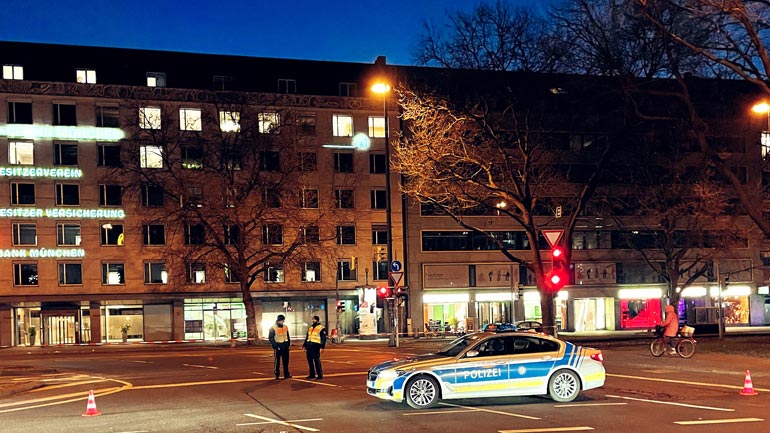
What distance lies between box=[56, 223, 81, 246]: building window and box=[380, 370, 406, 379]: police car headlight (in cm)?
4412

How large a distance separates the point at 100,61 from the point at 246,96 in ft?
45.8

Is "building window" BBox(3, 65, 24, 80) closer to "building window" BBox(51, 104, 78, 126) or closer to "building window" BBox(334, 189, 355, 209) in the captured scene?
"building window" BBox(51, 104, 78, 126)

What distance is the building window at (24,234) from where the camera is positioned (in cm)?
5322

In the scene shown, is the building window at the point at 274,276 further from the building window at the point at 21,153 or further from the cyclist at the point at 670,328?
the cyclist at the point at 670,328

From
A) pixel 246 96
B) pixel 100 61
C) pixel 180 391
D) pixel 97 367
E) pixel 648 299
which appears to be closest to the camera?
pixel 180 391

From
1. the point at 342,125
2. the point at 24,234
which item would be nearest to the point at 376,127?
the point at 342,125

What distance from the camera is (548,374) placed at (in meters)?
15.7

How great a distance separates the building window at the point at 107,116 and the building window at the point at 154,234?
7.23m

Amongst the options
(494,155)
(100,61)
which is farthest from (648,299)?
(100,61)

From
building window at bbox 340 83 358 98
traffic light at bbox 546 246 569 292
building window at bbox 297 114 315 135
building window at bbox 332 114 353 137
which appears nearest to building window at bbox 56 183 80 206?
building window at bbox 297 114 315 135

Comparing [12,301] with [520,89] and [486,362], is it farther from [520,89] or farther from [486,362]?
[486,362]

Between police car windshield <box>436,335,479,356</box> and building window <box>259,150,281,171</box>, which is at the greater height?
building window <box>259,150,281,171</box>

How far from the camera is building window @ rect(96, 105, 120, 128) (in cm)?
5510

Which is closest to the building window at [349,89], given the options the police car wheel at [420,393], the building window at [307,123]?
the building window at [307,123]
